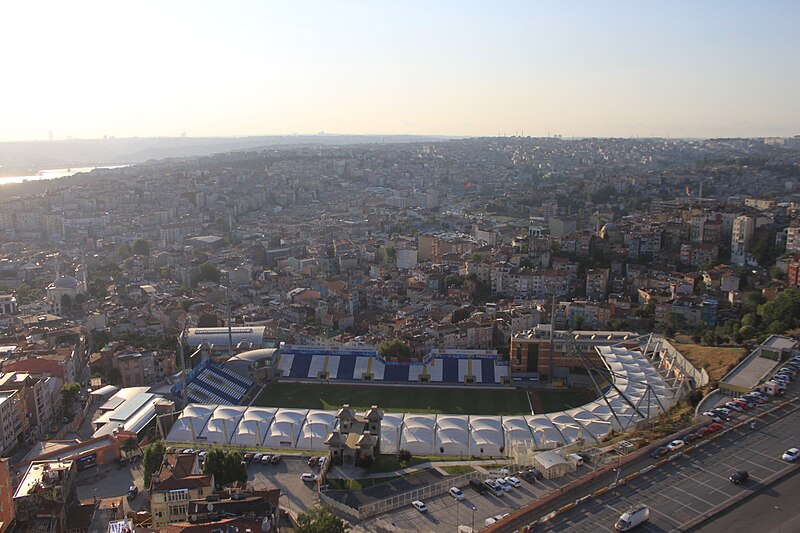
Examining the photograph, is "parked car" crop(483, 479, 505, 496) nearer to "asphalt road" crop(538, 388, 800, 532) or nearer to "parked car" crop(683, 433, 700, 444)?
"asphalt road" crop(538, 388, 800, 532)

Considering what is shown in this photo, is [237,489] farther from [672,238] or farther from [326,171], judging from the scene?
[326,171]

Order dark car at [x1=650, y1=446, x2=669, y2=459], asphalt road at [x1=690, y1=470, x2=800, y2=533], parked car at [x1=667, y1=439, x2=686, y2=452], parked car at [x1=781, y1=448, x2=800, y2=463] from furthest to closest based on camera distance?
parked car at [x1=667, y1=439, x2=686, y2=452]
dark car at [x1=650, y1=446, x2=669, y2=459]
parked car at [x1=781, y1=448, x2=800, y2=463]
asphalt road at [x1=690, y1=470, x2=800, y2=533]

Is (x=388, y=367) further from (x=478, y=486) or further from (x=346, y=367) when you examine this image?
(x=478, y=486)

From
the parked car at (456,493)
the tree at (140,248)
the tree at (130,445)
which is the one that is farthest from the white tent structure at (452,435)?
the tree at (140,248)

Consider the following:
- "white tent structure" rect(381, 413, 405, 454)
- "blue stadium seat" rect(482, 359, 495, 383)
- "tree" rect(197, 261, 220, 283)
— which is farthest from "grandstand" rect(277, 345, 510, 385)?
"tree" rect(197, 261, 220, 283)

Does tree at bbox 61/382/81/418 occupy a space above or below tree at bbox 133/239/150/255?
above

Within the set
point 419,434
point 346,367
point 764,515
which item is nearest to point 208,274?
point 346,367
